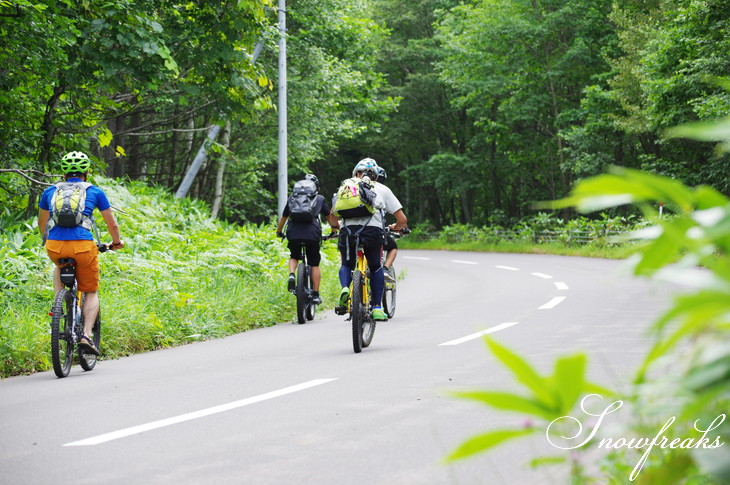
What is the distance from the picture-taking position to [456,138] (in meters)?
49.5

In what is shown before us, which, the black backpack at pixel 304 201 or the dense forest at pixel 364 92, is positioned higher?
the dense forest at pixel 364 92

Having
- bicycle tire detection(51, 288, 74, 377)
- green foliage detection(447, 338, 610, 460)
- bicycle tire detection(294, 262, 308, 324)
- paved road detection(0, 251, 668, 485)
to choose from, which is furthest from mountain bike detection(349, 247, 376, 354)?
green foliage detection(447, 338, 610, 460)

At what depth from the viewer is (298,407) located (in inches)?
221

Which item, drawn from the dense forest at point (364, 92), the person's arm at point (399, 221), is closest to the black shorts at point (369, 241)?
the person's arm at point (399, 221)

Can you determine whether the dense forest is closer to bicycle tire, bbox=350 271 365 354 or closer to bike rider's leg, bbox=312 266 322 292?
bike rider's leg, bbox=312 266 322 292

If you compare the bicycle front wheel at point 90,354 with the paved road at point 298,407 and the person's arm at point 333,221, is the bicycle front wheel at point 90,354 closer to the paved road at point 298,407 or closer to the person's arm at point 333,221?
the paved road at point 298,407

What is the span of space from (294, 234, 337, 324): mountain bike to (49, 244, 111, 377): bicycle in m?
3.86

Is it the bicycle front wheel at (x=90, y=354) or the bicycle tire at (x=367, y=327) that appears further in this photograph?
the bicycle tire at (x=367, y=327)

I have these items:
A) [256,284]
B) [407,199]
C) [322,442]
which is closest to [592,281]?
[256,284]

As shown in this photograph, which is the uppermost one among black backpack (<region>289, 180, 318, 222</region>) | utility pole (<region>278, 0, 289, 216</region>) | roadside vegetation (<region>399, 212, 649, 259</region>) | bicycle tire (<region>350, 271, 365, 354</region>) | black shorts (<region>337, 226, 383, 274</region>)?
utility pole (<region>278, 0, 289, 216</region>)

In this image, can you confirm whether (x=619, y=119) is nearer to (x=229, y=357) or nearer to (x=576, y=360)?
(x=229, y=357)

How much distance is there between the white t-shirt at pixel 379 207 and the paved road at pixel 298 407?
1288mm

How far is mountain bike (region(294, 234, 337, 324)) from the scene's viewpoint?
36.9 ft

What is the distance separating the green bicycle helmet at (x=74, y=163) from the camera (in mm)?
7375
